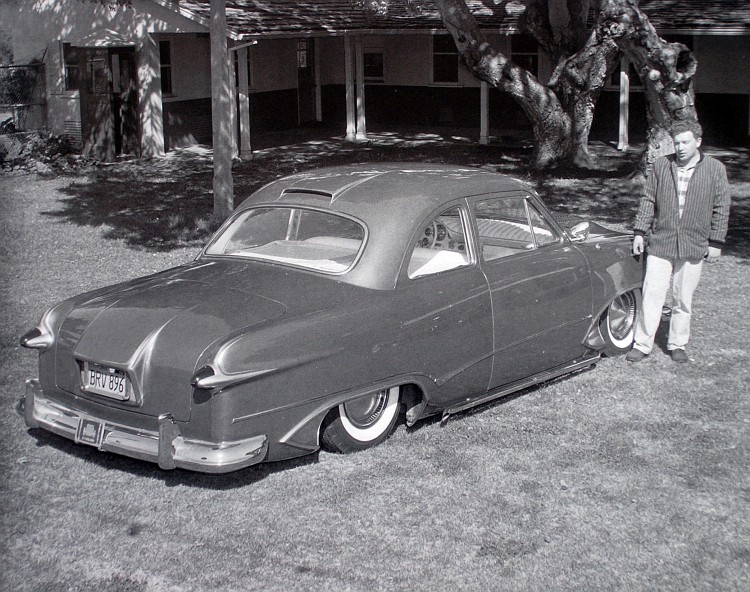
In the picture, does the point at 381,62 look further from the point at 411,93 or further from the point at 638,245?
the point at 638,245

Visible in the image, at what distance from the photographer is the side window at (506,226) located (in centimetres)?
695

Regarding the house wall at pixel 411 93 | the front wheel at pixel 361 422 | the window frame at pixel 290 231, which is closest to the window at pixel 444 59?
the house wall at pixel 411 93

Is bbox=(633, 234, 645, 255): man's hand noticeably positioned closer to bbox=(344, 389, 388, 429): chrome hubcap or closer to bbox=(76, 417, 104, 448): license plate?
bbox=(344, 389, 388, 429): chrome hubcap

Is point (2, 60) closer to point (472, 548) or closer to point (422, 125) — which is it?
point (422, 125)

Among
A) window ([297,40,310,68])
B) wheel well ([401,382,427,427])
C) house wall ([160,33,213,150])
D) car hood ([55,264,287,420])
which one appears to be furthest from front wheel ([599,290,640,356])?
window ([297,40,310,68])

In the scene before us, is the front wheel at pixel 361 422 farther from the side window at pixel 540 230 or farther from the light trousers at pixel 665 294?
the light trousers at pixel 665 294

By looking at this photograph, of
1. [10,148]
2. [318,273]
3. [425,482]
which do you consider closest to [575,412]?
[425,482]

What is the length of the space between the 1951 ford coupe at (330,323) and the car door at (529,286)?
1cm

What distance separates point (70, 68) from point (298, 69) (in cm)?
679

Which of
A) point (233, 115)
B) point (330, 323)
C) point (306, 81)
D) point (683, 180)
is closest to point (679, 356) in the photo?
point (683, 180)

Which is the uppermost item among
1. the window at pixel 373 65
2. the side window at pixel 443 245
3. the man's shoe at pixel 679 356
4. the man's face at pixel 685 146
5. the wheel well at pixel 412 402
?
the window at pixel 373 65

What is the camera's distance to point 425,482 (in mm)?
5695

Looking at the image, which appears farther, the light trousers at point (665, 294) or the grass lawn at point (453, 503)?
the light trousers at point (665, 294)

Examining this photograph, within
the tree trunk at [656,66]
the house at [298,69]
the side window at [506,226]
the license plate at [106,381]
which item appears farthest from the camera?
the house at [298,69]
